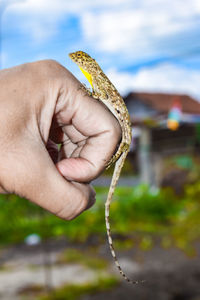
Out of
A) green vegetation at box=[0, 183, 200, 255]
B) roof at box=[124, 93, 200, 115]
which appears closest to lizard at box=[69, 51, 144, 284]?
green vegetation at box=[0, 183, 200, 255]

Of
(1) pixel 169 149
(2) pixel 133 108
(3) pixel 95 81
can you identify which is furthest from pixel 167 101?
(3) pixel 95 81

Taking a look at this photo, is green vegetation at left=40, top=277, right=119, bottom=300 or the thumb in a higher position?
the thumb

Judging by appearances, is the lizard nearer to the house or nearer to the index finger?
the index finger

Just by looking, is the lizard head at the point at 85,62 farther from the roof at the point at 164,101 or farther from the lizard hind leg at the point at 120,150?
the roof at the point at 164,101

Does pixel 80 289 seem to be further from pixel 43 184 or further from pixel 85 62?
pixel 43 184

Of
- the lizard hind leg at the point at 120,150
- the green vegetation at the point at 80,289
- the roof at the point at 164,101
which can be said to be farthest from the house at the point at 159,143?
the lizard hind leg at the point at 120,150

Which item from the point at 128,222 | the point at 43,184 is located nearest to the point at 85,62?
the point at 43,184
